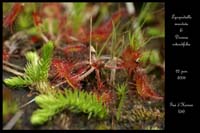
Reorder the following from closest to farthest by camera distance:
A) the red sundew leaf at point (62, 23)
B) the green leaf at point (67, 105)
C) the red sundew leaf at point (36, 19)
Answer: the green leaf at point (67, 105)
the red sundew leaf at point (36, 19)
the red sundew leaf at point (62, 23)

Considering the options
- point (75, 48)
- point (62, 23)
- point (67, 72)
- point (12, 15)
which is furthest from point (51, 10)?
point (67, 72)

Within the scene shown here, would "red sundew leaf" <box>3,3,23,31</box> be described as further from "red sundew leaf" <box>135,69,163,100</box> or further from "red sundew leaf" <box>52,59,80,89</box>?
"red sundew leaf" <box>135,69,163,100</box>

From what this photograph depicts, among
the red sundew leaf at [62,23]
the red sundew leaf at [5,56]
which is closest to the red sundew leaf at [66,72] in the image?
the red sundew leaf at [5,56]

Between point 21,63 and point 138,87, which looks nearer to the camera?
point 138,87

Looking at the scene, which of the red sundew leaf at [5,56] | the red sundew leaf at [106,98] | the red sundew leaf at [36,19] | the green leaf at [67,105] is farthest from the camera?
the red sundew leaf at [36,19]

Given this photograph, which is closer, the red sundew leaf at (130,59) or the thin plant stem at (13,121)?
the thin plant stem at (13,121)

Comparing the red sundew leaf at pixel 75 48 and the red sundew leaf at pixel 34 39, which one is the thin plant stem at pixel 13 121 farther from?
the red sundew leaf at pixel 34 39
